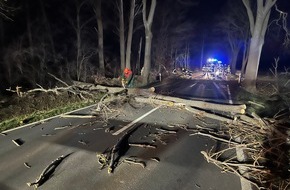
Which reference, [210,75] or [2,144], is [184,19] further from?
[2,144]

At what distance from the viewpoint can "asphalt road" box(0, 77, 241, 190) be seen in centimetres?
473

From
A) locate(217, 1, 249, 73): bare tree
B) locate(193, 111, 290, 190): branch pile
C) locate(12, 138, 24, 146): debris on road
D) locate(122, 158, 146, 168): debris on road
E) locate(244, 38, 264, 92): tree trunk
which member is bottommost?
locate(12, 138, 24, 146): debris on road

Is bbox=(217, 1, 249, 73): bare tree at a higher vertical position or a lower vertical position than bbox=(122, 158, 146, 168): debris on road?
higher

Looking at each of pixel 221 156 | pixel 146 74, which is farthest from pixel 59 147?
pixel 146 74

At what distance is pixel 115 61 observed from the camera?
3388cm

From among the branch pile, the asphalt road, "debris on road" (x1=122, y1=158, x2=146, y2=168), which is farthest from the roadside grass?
the branch pile

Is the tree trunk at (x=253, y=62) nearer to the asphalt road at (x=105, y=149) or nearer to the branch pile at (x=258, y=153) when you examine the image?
the asphalt road at (x=105, y=149)

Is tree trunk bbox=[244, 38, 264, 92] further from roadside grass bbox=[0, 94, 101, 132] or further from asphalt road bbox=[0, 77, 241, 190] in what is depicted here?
roadside grass bbox=[0, 94, 101, 132]

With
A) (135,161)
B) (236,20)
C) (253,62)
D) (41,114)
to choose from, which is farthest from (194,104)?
(236,20)

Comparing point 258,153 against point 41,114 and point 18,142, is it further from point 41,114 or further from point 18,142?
point 41,114

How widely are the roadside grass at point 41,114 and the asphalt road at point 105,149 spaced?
26.2 inches

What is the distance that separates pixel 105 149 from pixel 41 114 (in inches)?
183

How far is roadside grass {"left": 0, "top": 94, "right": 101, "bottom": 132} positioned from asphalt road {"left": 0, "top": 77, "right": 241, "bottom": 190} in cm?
67

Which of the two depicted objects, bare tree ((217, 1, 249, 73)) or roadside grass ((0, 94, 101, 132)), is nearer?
roadside grass ((0, 94, 101, 132))
